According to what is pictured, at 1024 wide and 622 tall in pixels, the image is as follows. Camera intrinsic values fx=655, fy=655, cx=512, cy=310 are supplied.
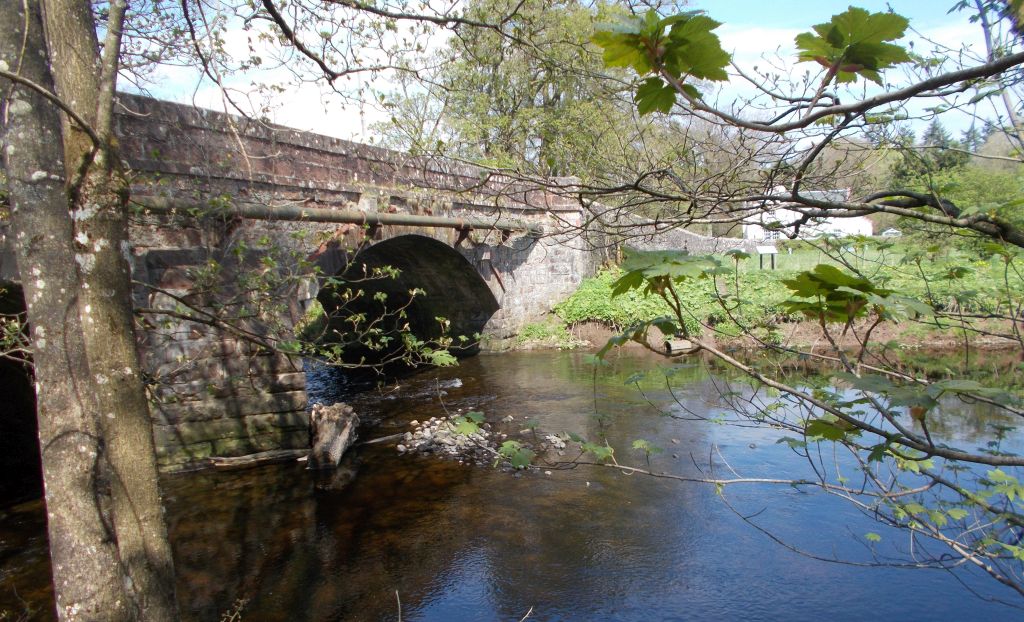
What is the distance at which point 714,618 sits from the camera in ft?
13.7

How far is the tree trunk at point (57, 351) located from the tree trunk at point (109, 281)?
15cm

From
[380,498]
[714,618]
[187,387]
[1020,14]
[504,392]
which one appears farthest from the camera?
[504,392]

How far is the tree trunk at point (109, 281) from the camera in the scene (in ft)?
7.94

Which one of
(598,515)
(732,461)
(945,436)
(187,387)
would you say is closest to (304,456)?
(187,387)

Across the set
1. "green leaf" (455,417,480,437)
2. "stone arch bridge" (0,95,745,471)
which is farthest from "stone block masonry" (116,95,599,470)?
"green leaf" (455,417,480,437)

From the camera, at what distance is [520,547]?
208 inches

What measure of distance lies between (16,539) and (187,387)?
186 centimetres

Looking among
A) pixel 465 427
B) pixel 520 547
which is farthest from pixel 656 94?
pixel 520 547

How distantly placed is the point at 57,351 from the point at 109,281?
0.57 m

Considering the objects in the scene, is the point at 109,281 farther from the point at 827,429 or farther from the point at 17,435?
the point at 17,435

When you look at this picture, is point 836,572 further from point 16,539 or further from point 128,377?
point 16,539

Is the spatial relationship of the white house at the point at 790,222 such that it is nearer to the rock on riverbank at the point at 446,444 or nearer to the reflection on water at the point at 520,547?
the reflection on water at the point at 520,547

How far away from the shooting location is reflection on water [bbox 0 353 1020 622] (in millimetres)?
4406

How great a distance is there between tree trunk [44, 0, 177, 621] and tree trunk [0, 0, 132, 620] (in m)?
0.15
